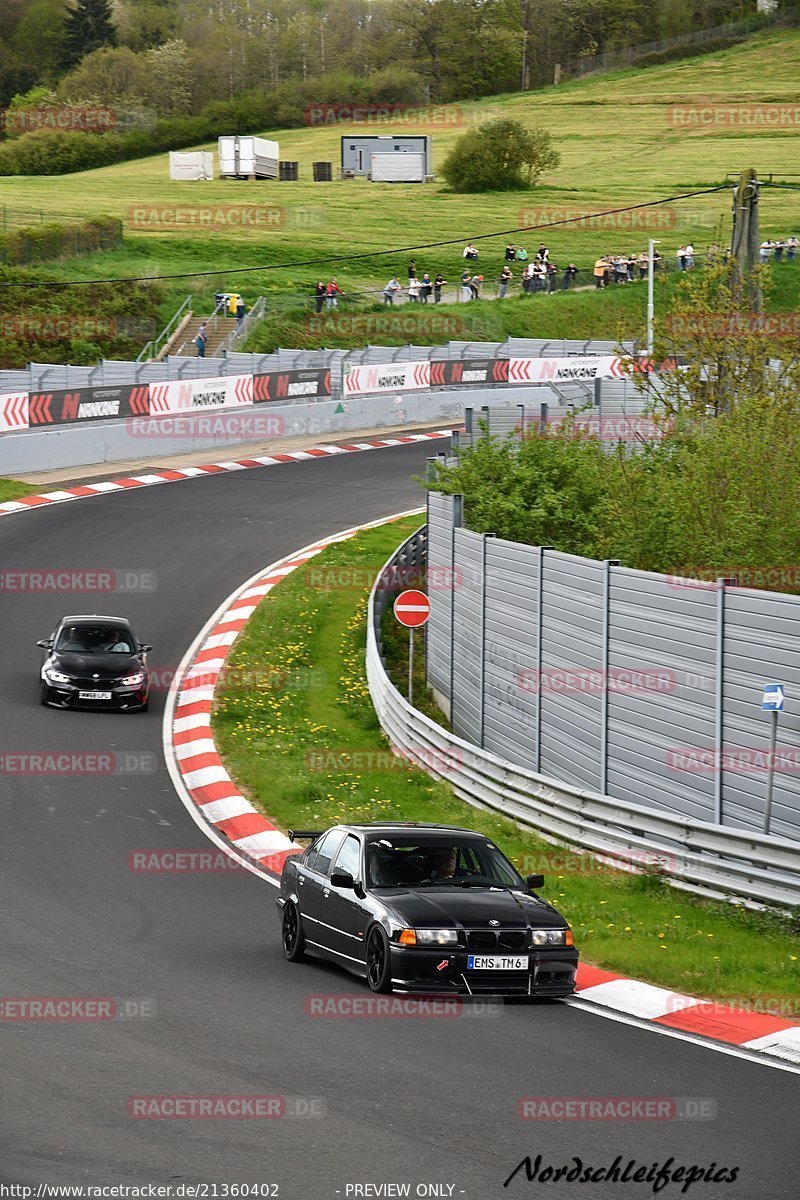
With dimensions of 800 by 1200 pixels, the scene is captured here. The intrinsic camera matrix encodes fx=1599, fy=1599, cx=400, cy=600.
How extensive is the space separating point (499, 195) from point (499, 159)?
2.76 metres

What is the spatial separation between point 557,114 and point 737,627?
5292 inches

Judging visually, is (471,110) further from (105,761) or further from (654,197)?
(105,761)

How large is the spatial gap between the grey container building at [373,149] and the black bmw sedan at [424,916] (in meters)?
104

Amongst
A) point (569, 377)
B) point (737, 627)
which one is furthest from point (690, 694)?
point (569, 377)

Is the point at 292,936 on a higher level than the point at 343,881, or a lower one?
lower

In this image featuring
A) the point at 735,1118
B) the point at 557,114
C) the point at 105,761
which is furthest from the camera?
the point at 557,114

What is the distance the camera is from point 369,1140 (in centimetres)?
801
